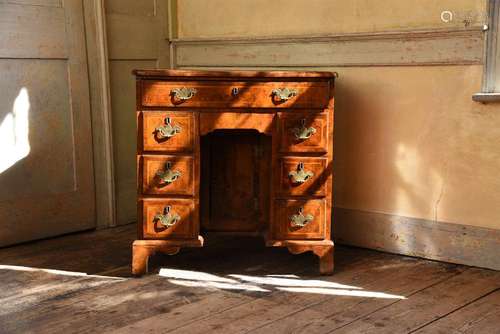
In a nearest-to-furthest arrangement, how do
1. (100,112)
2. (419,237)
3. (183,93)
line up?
(183,93) < (419,237) < (100,112)

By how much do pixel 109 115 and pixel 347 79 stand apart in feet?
4.62

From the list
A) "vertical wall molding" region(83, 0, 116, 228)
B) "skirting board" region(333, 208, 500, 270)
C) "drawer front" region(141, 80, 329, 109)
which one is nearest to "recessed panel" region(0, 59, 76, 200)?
"vertical wall molding" region(83, 0, 116, 228)

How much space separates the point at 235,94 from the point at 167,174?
0.47 meters

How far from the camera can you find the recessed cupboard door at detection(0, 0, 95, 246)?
3.53 meters

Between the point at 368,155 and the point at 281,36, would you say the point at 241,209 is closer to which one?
the point at 368,155

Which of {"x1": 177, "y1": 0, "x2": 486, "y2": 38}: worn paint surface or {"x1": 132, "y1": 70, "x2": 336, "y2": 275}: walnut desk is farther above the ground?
{"x1": 177, "y1": 0, "x2": 486, "y2": 38}: worn paint surface

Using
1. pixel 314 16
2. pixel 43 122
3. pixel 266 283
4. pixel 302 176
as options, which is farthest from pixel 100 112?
pixel 266 283

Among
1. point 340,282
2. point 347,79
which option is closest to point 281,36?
point 347,79

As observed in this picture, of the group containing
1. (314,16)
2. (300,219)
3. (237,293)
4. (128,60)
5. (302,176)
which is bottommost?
(237,293)

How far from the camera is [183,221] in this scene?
10.1ft

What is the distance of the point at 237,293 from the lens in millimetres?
2852

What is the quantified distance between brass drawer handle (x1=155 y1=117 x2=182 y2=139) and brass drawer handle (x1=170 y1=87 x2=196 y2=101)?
11 cm

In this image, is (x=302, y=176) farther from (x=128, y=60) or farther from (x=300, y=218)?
(x=128, y=60)

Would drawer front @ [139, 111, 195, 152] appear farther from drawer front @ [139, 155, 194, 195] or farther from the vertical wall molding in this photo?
the vertical wall molding
